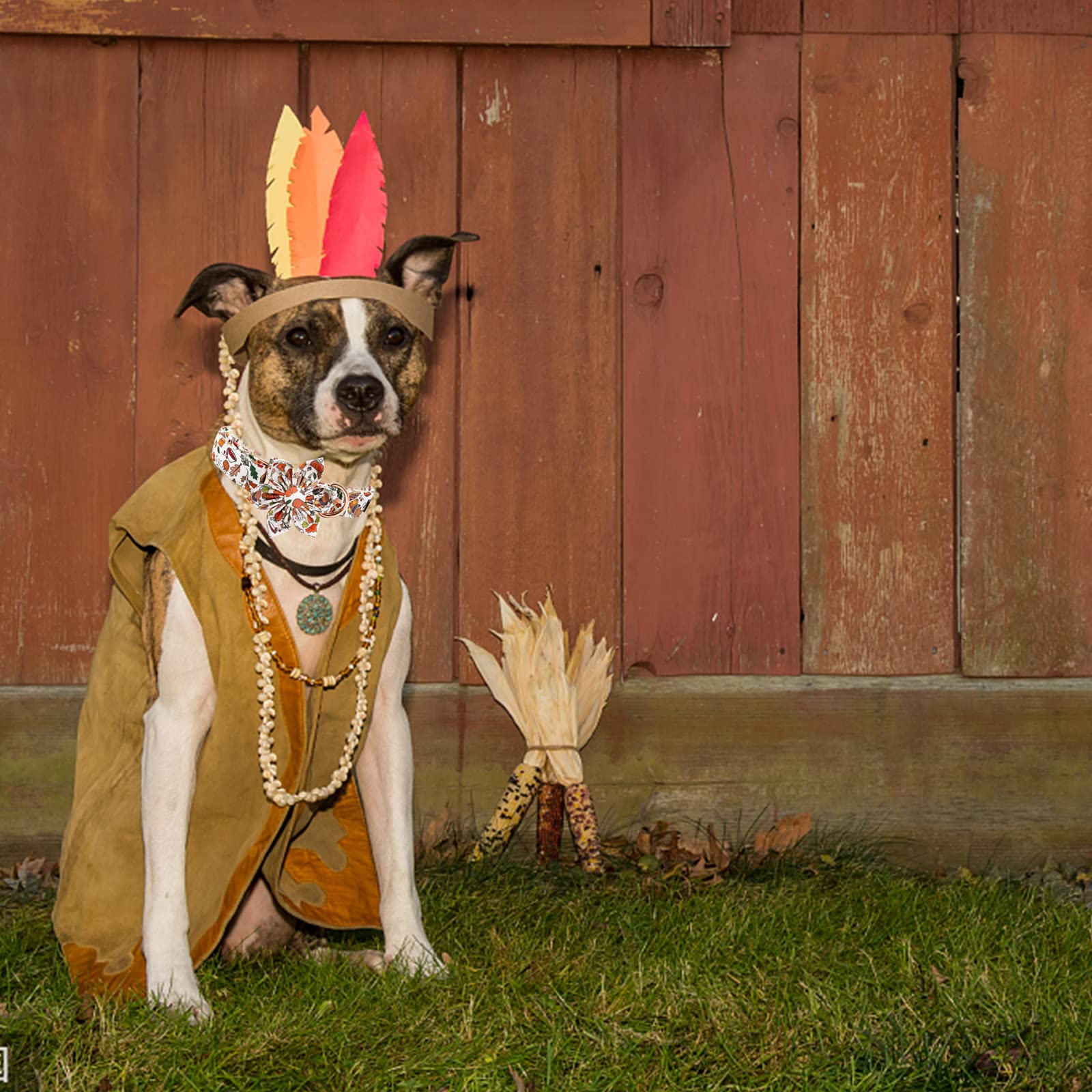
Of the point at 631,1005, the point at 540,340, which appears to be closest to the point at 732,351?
the point at 540,340

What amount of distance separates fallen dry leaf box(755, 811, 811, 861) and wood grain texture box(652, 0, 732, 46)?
7.35ft

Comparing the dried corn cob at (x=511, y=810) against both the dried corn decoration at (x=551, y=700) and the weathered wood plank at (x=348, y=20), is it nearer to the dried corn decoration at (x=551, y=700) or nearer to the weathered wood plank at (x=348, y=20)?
the dried corn decoration at (x=551, y=700)

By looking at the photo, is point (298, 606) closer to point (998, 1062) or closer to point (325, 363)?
point (325, 363)

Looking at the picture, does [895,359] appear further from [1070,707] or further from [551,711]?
[551,711]

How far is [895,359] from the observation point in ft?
13.0

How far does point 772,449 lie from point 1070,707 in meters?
1.16

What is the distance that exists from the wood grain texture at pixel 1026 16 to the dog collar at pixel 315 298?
2.08m

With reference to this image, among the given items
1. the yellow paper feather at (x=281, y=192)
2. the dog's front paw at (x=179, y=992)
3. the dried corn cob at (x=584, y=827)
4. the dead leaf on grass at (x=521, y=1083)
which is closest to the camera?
the dead leaf on grass at (x=521, y=1083)

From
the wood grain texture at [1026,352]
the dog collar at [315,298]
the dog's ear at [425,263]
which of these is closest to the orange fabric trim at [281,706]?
the dog collar at [315,298]

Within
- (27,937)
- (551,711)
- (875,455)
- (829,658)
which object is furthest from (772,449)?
(27,937)

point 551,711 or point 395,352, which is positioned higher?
point 395,352

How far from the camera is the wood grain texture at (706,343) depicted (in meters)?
3.94

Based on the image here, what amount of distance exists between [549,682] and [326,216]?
58.2 inches

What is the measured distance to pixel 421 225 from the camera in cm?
390
